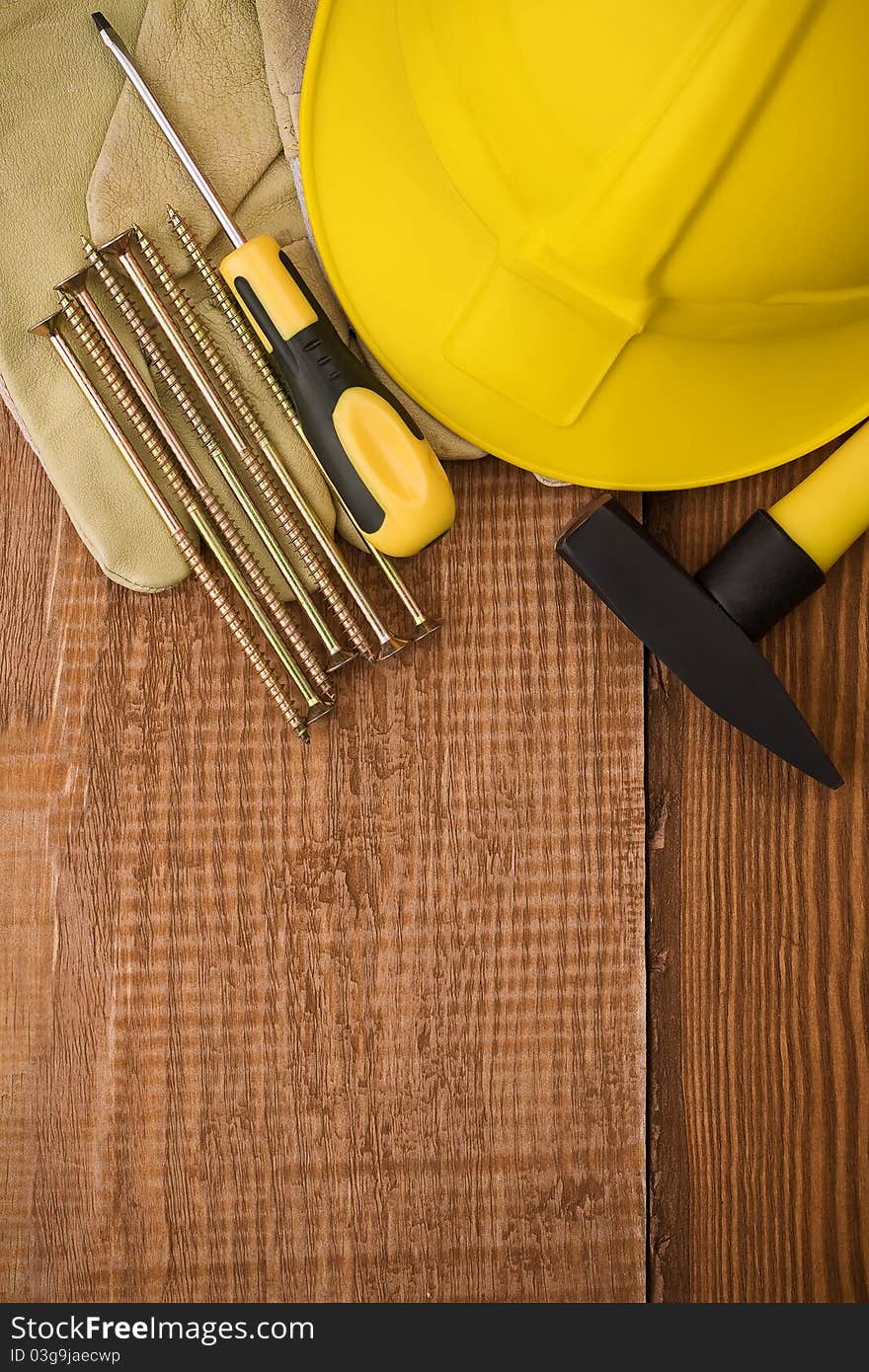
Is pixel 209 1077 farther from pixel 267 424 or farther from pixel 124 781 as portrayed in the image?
pixel 267 424

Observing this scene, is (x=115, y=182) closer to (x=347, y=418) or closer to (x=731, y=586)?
(x=347, y=418)

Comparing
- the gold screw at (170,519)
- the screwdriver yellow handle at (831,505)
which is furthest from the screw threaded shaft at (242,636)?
the screwdriver yellow handle at (831,505)

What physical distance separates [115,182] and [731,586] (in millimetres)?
413

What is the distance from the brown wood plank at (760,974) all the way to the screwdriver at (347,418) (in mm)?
153

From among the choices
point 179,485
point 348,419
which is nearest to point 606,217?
point 348,419

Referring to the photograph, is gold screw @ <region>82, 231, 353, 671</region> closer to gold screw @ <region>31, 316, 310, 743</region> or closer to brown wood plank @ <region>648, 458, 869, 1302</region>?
gold screw @ <region>31, 316, 310, 743</region>

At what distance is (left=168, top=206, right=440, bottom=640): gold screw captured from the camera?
60 cm

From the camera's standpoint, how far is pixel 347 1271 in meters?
0.62

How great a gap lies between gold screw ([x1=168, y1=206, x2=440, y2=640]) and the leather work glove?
0.04 ft

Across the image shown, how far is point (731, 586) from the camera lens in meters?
0.58

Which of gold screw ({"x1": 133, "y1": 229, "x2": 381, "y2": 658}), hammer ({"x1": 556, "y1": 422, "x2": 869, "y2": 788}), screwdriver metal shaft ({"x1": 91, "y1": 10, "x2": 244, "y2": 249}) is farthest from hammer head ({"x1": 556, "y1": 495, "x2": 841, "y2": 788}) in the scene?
screwdriver metal shaft ({"x1": 91, "y1": 10, "x2": 244, "y2": 249})

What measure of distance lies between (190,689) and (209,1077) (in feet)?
0.74

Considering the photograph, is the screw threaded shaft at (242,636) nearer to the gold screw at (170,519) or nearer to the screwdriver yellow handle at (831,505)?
the gold screw at (170,519)

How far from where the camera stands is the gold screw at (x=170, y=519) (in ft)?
1.99
